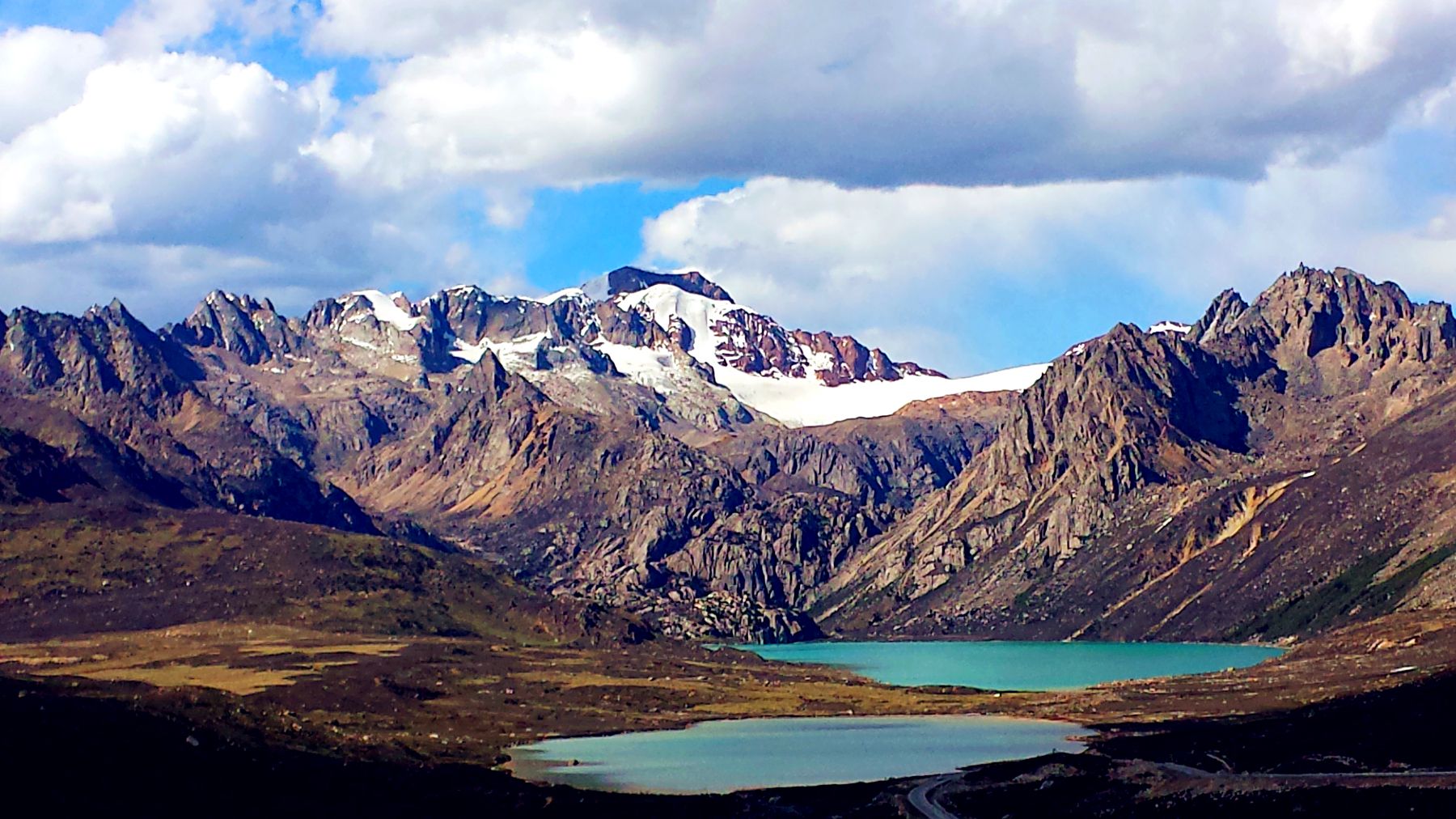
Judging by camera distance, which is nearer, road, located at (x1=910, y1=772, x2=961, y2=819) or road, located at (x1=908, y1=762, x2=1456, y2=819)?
road, located at (x1=908, y1=762, x2=1456, y2=819)

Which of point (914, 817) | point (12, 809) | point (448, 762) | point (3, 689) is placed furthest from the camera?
point (448, 762)

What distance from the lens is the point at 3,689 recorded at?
16650cm

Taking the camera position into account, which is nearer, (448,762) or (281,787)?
(281,787)

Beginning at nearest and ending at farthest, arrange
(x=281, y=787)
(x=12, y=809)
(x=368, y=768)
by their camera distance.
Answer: (x=12, y=809), (x=281, y=787), (x=368, y=768)

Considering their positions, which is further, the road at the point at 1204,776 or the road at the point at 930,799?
the road at the point at 930,799

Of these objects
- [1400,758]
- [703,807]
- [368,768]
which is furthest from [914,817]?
[368,768]

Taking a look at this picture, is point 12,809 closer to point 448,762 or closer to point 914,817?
point 914,817

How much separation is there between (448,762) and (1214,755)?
84086mm

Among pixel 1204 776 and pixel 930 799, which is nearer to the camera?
pixel 1204 776

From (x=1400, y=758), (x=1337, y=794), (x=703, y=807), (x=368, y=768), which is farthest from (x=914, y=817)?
(x=368, y=768)

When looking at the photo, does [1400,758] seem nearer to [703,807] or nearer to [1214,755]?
[1214,755]

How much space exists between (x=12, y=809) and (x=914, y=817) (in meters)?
67.8

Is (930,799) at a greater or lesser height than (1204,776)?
lesser

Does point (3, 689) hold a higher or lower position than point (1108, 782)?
higher
